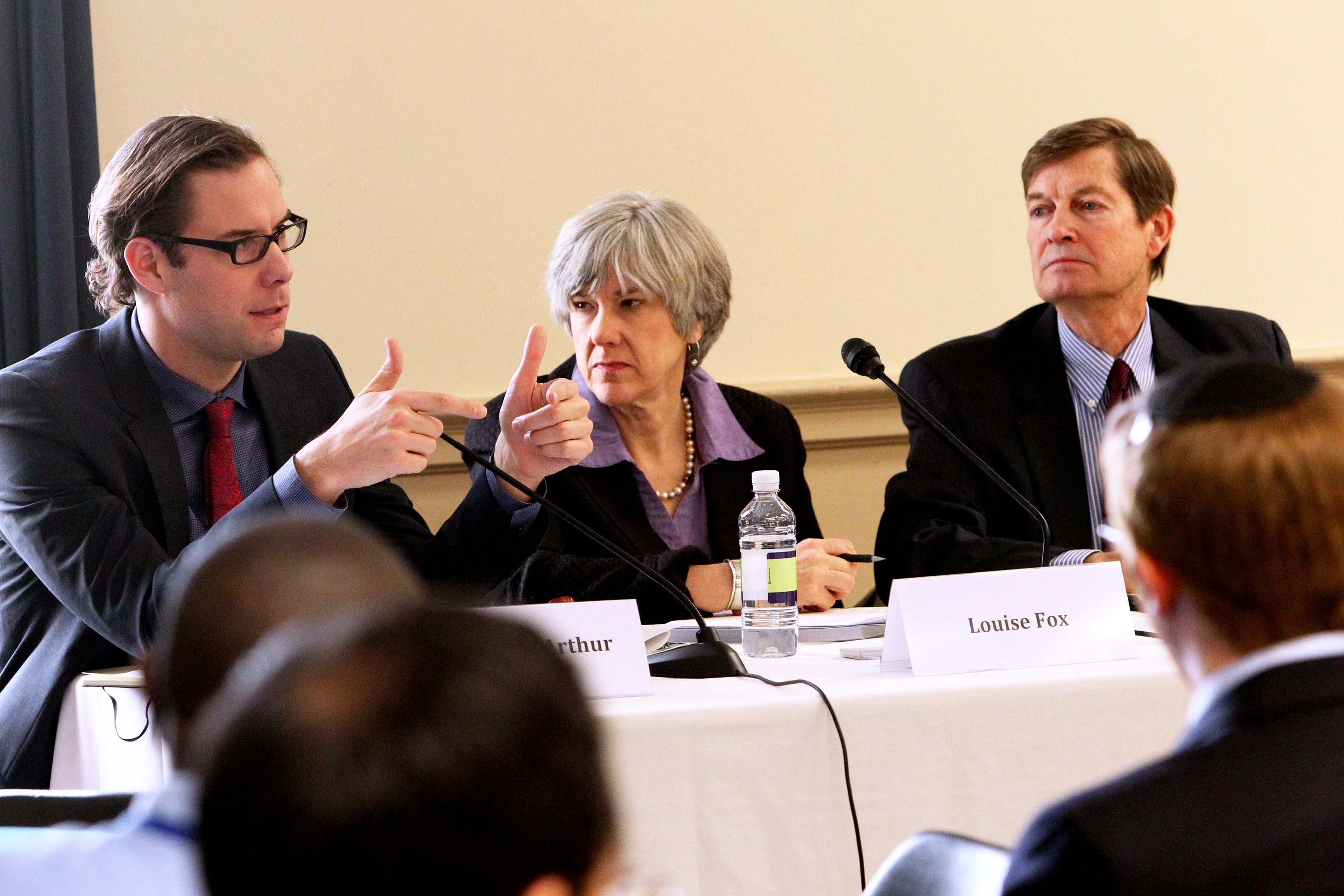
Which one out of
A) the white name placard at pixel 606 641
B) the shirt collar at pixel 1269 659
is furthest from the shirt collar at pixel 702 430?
the shirt collar at pixel 1269 659

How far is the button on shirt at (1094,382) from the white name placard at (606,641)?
1193 mm

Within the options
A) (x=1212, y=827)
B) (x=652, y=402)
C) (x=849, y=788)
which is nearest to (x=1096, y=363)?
(x=652, y=402)

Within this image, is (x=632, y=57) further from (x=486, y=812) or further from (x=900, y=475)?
(x=486, y=812)

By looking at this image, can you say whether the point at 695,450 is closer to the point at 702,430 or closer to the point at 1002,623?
the point at 702,430

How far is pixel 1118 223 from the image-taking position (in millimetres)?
2502

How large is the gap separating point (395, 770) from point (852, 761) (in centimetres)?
98

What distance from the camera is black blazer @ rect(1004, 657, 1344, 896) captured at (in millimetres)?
613

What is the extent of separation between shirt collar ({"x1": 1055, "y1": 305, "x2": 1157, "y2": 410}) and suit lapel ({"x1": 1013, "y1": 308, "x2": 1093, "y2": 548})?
3 centimetres

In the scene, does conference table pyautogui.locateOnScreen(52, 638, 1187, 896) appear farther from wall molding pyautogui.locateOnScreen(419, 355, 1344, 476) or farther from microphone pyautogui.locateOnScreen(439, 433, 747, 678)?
wall molding pyautogui.locateOnScreen(419, 355, 1344, 476)

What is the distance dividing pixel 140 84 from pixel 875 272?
1.63m

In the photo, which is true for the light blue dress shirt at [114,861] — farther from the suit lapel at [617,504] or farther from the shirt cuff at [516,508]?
the suit lapel at [617,504]

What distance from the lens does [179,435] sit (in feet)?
6.56

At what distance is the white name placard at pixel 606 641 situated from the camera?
4.60ft

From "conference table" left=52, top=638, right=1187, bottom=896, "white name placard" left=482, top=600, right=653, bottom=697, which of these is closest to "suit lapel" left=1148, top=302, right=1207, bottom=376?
"conference table" left=52, top=638, right=1187, bottom=896
